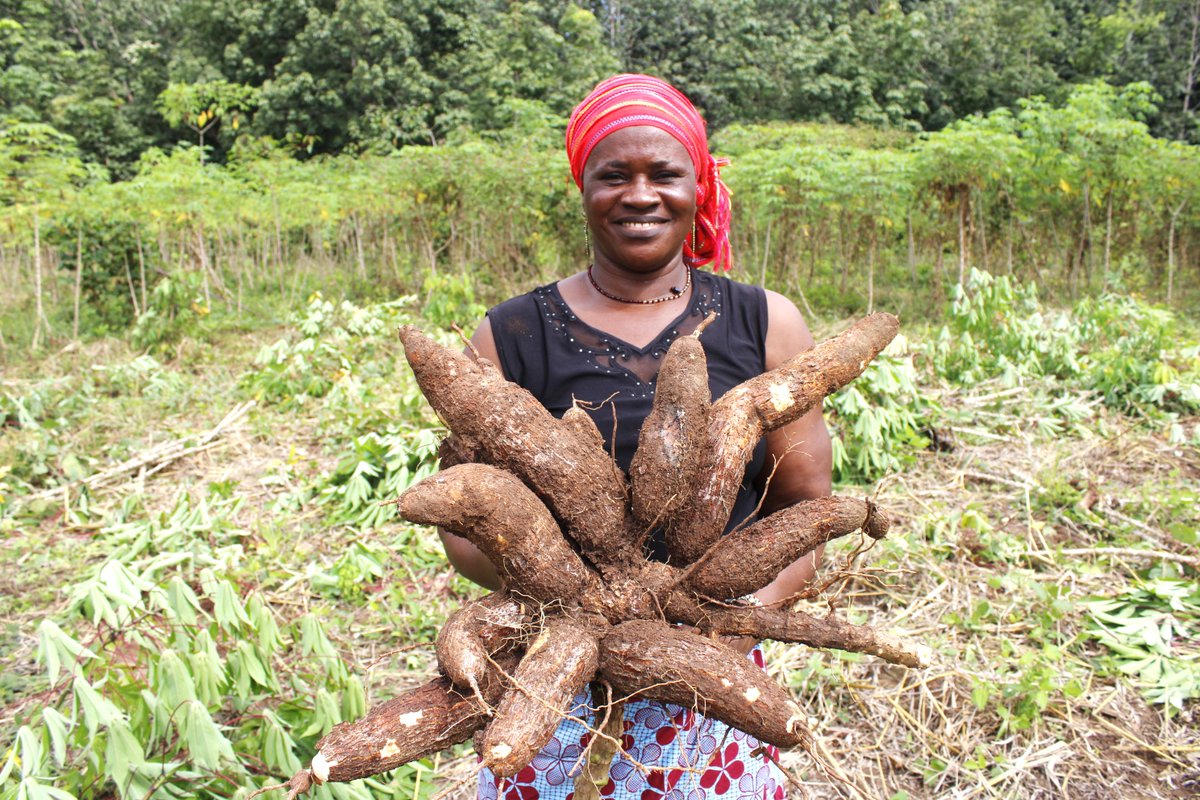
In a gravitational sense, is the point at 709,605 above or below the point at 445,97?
below

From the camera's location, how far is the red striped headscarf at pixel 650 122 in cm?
129

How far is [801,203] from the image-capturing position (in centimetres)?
780

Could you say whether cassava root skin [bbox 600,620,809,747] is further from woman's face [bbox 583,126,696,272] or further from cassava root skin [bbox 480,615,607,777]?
woman's face [bbox 583,126,696,272]

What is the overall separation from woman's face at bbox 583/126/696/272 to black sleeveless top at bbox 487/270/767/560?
132 millimetres

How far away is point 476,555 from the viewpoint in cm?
127

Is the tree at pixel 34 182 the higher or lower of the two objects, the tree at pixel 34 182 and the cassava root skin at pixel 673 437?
the higher

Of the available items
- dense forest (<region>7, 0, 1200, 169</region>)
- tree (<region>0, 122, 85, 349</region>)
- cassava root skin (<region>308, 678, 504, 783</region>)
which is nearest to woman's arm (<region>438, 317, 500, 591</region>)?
cassava root skin (<region>308, 678, 504, 783</region>)

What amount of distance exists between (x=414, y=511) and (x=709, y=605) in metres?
0.47

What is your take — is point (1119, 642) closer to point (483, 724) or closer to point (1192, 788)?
point (1192, 788)

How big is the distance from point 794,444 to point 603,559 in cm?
40

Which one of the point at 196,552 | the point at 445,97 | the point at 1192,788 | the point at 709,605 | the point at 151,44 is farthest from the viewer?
the point at 151,44

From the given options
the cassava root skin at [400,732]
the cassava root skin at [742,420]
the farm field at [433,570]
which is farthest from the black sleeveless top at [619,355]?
the cassava root skin at [400,732]

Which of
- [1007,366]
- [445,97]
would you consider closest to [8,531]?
[1007,366]

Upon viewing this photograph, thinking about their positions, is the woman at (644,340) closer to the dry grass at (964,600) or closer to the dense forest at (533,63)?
the dry grass at (964,600)
